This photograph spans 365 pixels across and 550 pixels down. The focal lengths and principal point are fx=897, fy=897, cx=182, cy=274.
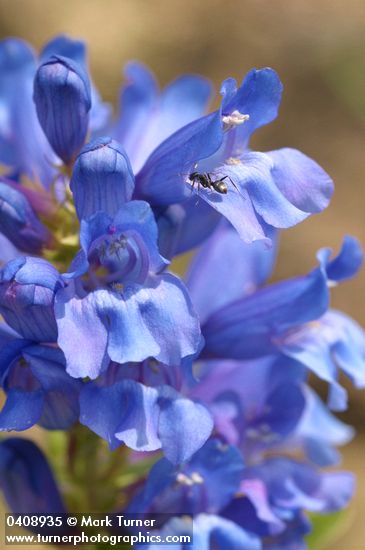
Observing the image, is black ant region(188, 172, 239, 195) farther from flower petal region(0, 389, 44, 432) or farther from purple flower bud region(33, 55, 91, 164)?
flower petal region(0, 389, 44, 432)

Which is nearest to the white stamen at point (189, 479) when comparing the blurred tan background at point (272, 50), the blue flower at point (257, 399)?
the blue flower at point (257, 399)

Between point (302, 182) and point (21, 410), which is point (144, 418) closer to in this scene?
point (21, 410)

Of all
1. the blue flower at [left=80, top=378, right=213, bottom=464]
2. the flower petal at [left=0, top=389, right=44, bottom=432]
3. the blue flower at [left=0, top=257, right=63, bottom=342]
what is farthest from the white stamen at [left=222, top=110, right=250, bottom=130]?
the flower petal at [left=0, top=389, right=44, bottom=432]

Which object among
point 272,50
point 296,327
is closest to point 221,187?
point 296,327

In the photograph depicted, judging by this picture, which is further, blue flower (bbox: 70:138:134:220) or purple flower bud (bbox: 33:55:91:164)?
purple flower bud (bbox: 33:55:91:164)

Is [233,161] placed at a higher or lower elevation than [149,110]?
higher

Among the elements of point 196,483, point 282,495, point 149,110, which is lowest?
point 282,495
